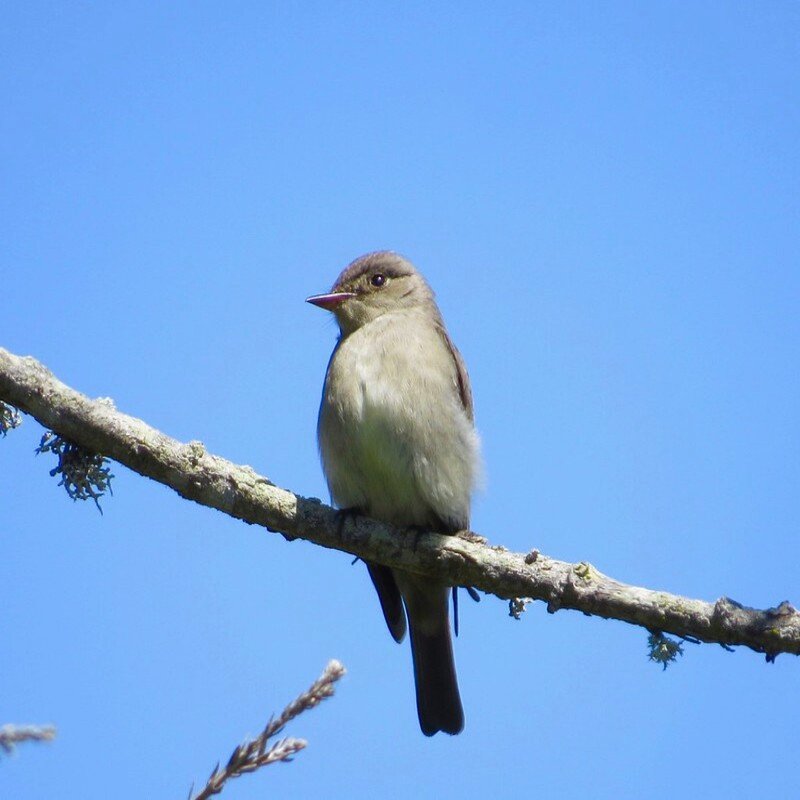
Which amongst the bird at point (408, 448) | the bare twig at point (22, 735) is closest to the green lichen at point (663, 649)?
the bird at point (408, 448)

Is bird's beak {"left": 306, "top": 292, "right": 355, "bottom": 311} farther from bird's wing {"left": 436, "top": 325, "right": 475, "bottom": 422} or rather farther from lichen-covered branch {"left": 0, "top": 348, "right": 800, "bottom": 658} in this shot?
lichen-covered branch {"left": 0, "top": 348, "right": 800, "bottom": 658}

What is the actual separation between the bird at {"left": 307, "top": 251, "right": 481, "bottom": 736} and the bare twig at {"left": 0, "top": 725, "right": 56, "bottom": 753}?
138 inches

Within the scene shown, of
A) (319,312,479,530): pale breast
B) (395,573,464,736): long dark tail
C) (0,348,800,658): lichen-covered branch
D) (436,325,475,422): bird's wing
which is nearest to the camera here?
(0,348,800,658): lichen-covered branch

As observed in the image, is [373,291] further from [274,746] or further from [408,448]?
[274,746]

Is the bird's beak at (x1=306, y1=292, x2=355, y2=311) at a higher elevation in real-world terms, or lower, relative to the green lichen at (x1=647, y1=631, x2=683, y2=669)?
higher

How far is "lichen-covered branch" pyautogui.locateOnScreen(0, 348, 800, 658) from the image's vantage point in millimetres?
4055

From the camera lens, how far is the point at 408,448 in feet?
18.8

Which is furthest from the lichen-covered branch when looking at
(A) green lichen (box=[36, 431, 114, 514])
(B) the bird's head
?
(B) the bird's head

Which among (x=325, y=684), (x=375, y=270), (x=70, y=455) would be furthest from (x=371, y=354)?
(x=325, y=684)

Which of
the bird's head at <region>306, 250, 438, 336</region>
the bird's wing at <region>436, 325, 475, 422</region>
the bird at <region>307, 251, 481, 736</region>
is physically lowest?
the bird at <region>307, 251, 481, 736</region>

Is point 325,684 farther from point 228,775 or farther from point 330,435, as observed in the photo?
point 330,435

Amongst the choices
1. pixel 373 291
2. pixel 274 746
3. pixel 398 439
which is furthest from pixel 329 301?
pixel 274 746

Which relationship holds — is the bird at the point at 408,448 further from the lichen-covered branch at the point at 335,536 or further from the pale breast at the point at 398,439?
the lichen-covered branch at the point at 335,536

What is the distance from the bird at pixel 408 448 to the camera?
5727 millimetres
